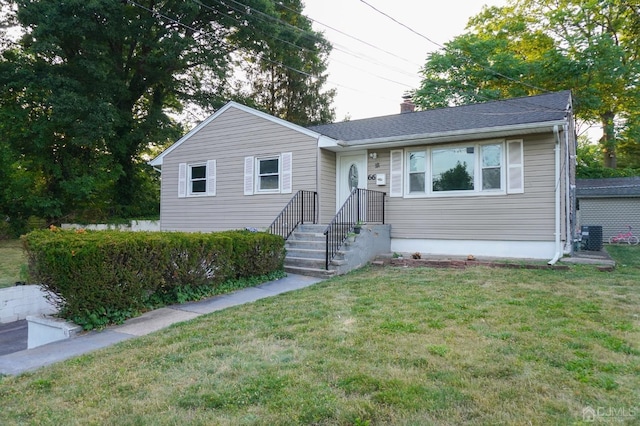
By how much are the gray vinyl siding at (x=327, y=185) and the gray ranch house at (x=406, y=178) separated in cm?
5

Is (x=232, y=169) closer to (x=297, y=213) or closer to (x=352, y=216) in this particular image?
(x=297, y=213)

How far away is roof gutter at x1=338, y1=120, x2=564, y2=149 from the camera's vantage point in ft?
27.9

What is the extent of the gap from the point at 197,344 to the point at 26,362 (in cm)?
169

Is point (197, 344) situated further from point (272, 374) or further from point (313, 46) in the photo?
point (313, 46)

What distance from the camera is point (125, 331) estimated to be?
4762 mm

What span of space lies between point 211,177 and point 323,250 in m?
5.59

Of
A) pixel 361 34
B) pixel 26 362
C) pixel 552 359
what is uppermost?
pixel 361 34

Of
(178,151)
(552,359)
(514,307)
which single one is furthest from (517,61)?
(552,359)

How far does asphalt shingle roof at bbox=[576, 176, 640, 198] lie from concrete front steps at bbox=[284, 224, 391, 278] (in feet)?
41.3

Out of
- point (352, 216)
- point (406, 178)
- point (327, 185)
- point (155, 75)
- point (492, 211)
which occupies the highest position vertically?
point (155, 75)

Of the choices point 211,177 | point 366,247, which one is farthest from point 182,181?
point 366,247

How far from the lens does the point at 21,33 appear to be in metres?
18.9

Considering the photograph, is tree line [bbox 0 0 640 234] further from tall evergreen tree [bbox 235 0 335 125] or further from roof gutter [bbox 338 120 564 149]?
roof gutter [bbox 338 120 564 149]

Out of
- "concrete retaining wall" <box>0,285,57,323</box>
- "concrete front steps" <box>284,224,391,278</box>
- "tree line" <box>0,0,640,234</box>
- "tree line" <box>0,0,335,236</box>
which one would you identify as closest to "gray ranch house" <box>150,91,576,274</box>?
"concrete front steps" <box>284,224,391,278</box>
